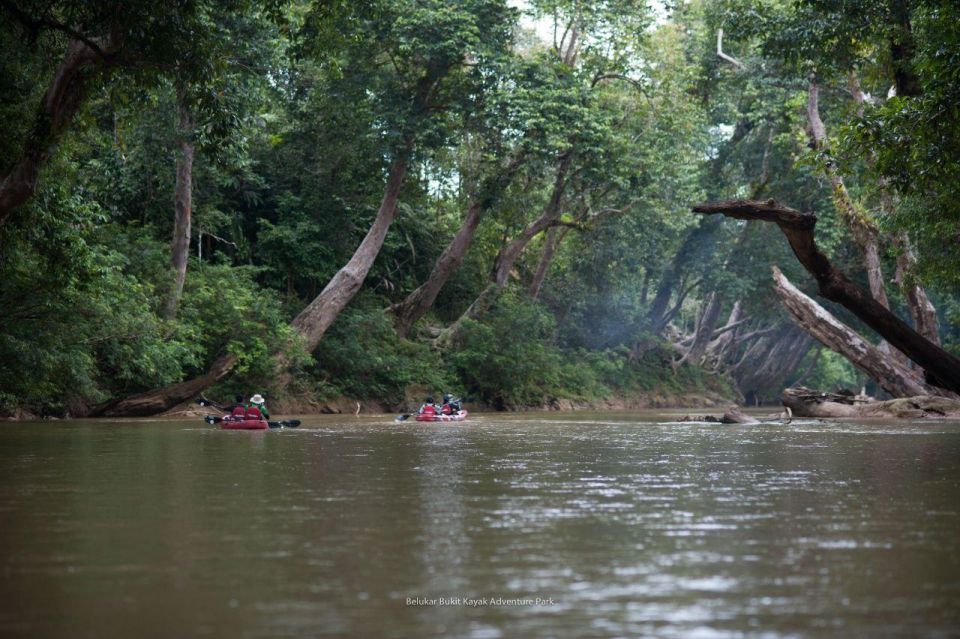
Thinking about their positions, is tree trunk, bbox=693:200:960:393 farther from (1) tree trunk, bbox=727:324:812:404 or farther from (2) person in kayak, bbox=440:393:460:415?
(1) tree trunk, bbox=727:324:812:404

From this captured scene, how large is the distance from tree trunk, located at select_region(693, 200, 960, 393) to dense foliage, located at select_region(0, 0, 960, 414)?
3.74 feet

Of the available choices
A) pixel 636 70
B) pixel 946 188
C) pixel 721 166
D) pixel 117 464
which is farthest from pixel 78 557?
pixel 721 166

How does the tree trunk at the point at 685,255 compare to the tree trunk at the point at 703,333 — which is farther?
the tree trunk at the point at 703,333

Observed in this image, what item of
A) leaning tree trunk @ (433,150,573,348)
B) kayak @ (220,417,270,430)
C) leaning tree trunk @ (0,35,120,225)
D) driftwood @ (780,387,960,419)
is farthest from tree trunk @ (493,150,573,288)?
leaning tree trunk @ (0,35,120,225)

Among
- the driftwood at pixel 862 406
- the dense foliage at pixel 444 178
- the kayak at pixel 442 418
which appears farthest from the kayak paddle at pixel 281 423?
the driftwood at pixel 862 406

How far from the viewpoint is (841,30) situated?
63.0ft

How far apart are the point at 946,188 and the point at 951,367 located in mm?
4878

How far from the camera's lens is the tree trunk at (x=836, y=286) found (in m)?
16.1

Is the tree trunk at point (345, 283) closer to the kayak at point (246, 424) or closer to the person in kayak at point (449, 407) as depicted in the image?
the person in kayak at point (449, 407)

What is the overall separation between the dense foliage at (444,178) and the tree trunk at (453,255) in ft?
0.56

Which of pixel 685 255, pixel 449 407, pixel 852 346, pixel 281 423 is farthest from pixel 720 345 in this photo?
pixel 281 423

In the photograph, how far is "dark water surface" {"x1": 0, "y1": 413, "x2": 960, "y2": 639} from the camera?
4.20m

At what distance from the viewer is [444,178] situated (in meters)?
40.7

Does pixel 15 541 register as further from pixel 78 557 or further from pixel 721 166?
pixel 721 166
